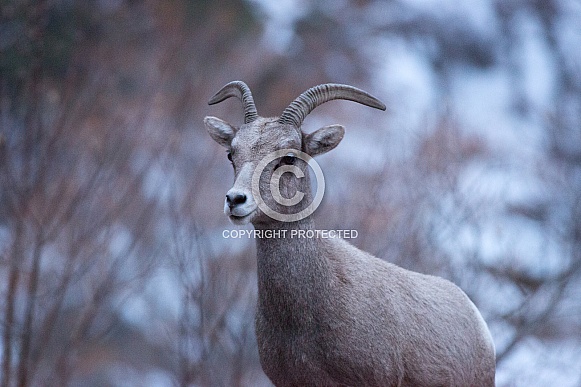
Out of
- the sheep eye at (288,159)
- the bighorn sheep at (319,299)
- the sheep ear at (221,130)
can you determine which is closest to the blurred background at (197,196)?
the sheep ear at (221,130)

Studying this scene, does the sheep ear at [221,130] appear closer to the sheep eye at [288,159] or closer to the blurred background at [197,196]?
the sheep eye at [288,159]

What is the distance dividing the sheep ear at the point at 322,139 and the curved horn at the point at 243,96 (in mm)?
483

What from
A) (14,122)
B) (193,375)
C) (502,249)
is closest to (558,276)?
(502,249)

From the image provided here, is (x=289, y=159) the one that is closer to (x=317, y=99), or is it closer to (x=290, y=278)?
(x=317, y=99)

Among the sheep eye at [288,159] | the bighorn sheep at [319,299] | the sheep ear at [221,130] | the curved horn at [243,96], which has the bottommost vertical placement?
the bighorn sheep at [319,299]

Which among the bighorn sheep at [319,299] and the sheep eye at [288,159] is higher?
the sheep eye at [288,159]

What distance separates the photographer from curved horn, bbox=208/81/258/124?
6.24 m

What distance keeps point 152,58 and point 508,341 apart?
9471 millimetres

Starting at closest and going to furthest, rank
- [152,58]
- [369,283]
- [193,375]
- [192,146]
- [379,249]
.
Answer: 1. [369,283]
2. [193,375]
3. [379,249]
4. [152,58]
5. [192,146]

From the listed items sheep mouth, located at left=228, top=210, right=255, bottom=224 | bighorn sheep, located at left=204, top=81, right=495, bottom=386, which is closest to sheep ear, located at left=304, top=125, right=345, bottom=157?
bighorn sheep, located at left=204, top=81, right=495, bottom=386

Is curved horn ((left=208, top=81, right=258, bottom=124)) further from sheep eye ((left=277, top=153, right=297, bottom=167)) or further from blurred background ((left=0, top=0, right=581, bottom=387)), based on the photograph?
blurred background ((left=0, top=0, right=581, bottom=387))

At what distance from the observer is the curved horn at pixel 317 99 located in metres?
6.00

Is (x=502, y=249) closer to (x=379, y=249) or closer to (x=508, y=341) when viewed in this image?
(x=508, y=341)

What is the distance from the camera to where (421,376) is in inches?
238
